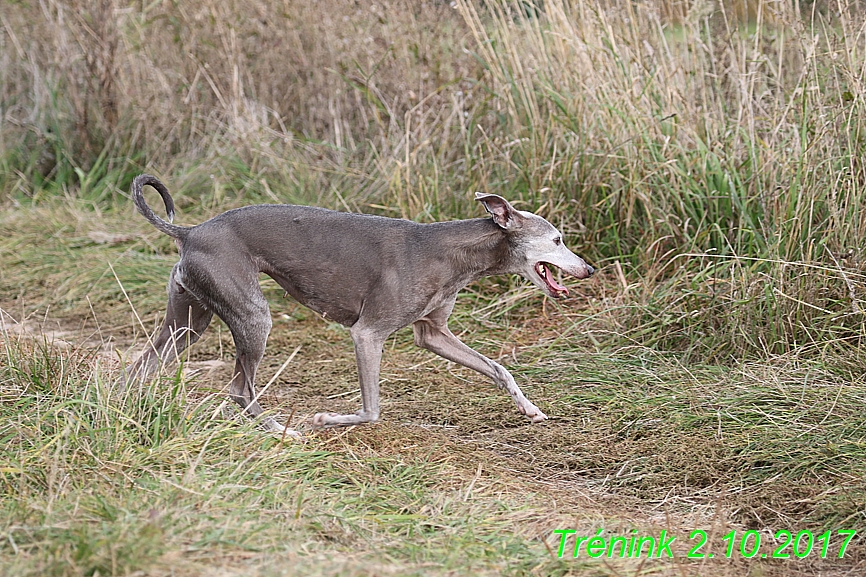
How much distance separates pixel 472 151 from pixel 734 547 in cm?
394

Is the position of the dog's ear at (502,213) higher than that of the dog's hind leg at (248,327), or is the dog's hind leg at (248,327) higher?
the dog's ear at (502,213)

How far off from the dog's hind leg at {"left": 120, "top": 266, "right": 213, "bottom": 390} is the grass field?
0.46 ft

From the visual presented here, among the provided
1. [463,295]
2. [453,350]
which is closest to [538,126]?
[463,295]

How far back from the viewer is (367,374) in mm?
4355

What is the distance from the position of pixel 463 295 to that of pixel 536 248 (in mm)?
1586

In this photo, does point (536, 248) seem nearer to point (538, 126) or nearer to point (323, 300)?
point (323, 300)

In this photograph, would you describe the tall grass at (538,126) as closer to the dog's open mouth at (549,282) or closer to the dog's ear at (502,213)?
the dog's open mouth at (549,282)

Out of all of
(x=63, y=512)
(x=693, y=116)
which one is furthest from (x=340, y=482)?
(x=693, y=116)

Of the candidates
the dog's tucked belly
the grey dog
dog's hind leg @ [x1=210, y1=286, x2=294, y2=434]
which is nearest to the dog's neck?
the grey dog

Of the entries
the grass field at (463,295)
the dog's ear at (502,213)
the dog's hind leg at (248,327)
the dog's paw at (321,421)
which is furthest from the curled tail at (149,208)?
the dog's ear at (502,213)

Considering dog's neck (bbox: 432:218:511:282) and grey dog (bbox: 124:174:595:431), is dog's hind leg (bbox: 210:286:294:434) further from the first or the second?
dog's neck (bbox: 432:218:511:282)

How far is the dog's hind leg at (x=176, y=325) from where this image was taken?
443 cm

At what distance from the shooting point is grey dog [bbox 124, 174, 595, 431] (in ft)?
14.2

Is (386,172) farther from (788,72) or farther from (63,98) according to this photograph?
(63,98)
